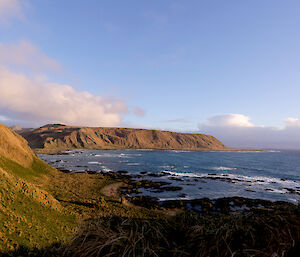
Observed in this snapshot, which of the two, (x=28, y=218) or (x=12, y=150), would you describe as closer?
(x=28, y=218)

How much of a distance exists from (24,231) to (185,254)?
1369 cm

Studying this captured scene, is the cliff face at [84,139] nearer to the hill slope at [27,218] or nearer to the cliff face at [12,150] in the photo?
the cliff face at [12,150]

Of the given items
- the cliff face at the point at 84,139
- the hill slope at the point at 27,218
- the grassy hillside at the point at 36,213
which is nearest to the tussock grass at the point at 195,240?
the grassy hillside at the point at 36,213

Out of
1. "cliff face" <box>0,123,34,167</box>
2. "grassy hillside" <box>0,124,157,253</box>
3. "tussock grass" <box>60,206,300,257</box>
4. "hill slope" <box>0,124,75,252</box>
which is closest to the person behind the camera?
"tussock grass" <box>60,206,300,257</box>

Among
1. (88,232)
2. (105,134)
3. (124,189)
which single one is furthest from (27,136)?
(88,232)

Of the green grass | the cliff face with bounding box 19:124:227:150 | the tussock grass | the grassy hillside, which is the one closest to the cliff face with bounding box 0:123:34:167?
the grassy hillside

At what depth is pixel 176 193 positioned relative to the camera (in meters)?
34.6

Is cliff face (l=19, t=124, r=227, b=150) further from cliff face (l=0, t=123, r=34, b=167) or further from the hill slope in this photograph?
the hill slope

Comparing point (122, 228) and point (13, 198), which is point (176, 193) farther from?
point (122, 228)

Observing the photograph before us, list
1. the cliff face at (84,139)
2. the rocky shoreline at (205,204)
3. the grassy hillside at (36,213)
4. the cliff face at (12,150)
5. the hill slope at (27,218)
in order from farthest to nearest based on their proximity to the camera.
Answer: the cliff face at (84,139) → the cliff face at (12,150) → the rocky shoreline at (205,204) → the hill slope at (27,218) → the grassy hillside at (36,213)

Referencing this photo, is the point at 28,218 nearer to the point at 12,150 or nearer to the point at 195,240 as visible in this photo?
the point at 195,240

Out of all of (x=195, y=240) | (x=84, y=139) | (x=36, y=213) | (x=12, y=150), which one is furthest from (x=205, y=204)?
(x=84, y=139)

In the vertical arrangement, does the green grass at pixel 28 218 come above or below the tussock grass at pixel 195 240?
below

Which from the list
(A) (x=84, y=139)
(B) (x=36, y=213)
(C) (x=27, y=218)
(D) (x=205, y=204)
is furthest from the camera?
(A) (x=84, y=139)
